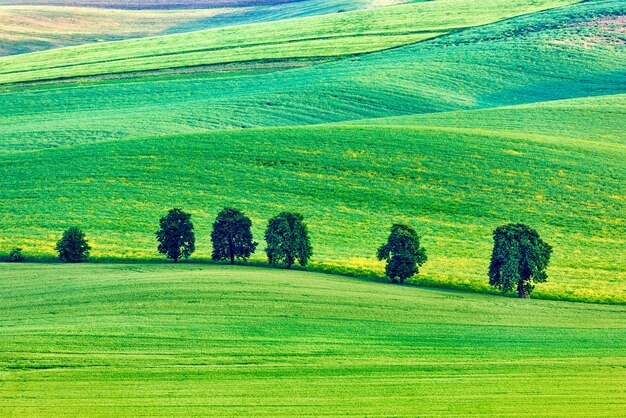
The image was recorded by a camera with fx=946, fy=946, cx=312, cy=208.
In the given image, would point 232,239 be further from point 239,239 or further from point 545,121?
point 545,121

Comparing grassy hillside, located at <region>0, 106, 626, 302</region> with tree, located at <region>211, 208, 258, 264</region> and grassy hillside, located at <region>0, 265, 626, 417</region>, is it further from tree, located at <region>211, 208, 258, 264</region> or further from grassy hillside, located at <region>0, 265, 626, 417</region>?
grassy hillside, located at <region>0, 265, 626, 417</region>

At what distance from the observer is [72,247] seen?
47.2 m

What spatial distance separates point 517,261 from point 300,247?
407 inches

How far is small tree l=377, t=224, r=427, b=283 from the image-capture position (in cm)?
4319

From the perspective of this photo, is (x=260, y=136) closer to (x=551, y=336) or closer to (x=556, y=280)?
(x=556, y=280)

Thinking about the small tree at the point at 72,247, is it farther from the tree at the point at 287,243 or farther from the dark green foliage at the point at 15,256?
the tree at the point at 287,243

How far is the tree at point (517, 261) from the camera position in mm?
41531

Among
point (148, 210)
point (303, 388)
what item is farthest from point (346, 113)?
point (303, 388)

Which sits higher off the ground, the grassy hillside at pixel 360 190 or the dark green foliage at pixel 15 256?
the grassy hillside at pixel 360 190

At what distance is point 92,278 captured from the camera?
42.3m

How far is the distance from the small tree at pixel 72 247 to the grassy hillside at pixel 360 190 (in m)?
1.02

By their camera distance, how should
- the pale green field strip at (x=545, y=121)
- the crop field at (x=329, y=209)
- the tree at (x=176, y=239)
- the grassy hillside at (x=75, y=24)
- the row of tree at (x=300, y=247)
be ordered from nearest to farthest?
the crop field at (x=329, y=209) → the row of tree at (x=300, y=247) → the tree at (x=176, y=239) → the pale green field strip at (x=545, y=121) → the grassy hillside at (x=75, y=24)

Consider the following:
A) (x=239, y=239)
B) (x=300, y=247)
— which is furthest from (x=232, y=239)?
(x=300, y=247)

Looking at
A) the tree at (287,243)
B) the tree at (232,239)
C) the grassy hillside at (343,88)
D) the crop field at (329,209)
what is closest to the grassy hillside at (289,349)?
the crop field at (329,209)
